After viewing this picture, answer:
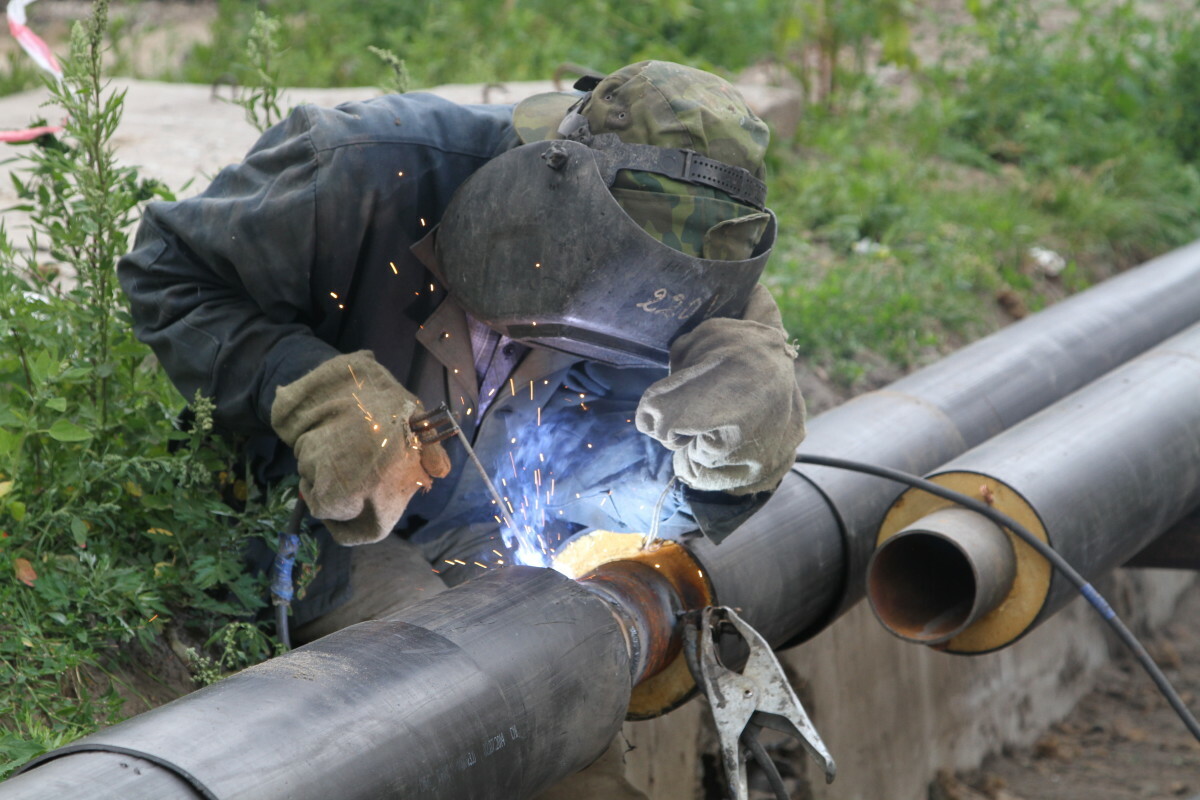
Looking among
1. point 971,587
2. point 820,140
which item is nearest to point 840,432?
point 971,587

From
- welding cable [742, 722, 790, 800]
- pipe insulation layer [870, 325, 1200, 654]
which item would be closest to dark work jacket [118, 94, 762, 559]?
welding cable [742, 722, 790, 800]

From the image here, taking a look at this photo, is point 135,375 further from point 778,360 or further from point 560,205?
point 778,360

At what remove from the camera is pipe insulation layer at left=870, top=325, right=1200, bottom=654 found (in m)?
2.75

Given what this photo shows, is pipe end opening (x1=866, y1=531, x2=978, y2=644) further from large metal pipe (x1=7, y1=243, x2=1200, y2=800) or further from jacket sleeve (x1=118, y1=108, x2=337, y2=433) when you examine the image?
jacket sleeve (x1=118, y1=108, x2=337, y2=433)

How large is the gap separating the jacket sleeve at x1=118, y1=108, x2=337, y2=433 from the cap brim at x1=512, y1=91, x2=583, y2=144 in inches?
14.8

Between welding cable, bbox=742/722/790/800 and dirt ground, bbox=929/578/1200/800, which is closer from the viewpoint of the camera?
welding cable, bbox=742/722/790/800

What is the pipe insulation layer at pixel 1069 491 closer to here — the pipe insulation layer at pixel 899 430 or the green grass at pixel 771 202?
the pipe insulation layer at pixel 899 430

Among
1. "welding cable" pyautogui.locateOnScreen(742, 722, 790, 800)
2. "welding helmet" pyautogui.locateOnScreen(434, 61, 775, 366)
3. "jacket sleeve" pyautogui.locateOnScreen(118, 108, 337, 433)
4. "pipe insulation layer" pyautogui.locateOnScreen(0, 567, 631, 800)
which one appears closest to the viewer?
"pipe insulation layer" pyautogui.locateOnScreen(0, 567, 631, 800)

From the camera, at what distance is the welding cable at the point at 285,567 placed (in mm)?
2400

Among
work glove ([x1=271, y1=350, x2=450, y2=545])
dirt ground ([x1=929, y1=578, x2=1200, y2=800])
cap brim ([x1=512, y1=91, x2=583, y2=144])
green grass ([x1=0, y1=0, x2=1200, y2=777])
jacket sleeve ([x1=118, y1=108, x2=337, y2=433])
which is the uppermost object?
cap brim ([x1=512, y1=91, x2=583, y2=144])

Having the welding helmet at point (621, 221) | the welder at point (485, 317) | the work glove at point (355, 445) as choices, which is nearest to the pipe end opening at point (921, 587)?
the welder at point (485, 317)

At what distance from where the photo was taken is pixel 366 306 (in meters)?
2.57

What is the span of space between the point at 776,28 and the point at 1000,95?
4.10 feet

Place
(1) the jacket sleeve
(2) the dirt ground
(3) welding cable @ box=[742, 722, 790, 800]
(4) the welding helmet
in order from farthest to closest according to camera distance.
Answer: (2) the dirt ground → (1) the jacket sleeve → (3) welding cable @ box=[742, 722, 790, 800] → (4) the welding helmet
